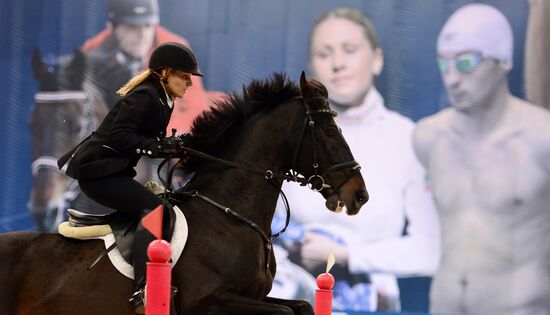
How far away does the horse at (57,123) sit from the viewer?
11008mm

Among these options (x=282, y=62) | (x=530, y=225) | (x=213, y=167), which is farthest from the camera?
(x=282, y=62)

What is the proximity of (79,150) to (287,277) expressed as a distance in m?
5.62

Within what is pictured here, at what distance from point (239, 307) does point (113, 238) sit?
77 cm

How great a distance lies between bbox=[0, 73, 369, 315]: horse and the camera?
4691 millimetres

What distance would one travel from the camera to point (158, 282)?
3.90 metres

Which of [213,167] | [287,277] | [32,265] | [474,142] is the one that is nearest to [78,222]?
[32,265]

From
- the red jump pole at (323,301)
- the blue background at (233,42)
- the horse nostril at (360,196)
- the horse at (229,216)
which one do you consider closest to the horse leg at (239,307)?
the horse at (229,216)

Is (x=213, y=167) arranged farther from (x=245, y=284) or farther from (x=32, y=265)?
(x=32, y=265)

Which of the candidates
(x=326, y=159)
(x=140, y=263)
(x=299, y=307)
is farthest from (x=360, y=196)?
(x=140, y=263)

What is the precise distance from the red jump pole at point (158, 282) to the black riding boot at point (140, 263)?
27.2 inches

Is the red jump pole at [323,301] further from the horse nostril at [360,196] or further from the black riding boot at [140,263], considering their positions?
the black riding boot at [140,263]

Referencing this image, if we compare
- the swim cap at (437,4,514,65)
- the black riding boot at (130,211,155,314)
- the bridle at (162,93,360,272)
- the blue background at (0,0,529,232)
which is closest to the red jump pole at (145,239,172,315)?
the black riding boot at (130,211,155,314)

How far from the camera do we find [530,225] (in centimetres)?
997

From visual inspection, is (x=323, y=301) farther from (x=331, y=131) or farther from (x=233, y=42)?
(x=233, y=42)
